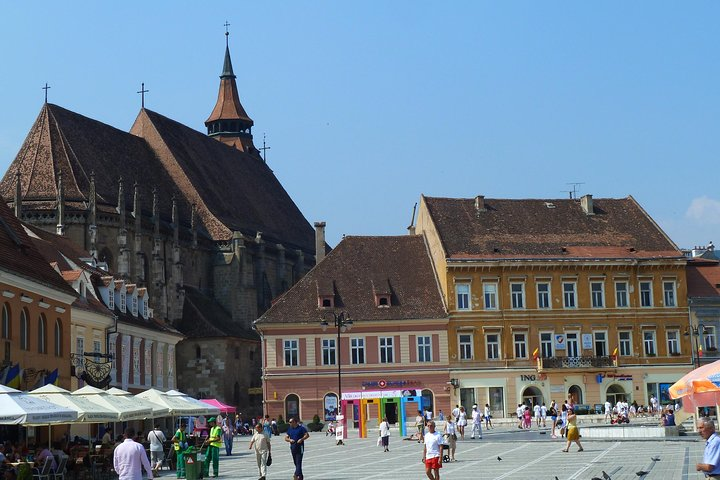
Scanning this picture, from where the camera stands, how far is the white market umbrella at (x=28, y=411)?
26078 mm

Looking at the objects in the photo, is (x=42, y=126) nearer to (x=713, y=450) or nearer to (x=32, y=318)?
(x=32, y=318)

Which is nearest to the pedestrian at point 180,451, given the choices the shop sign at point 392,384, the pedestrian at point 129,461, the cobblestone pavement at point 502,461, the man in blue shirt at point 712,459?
the cobblestone pavement at point 502,461

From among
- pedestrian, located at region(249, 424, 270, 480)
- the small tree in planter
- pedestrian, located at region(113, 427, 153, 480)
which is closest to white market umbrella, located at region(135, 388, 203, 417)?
pedestrian, located at region(249, 424, 270, 480)

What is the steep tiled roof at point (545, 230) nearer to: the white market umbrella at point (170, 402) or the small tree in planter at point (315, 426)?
the small tree in planter at point (315, 426)

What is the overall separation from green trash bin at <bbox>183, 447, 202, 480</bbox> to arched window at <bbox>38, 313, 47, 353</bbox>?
11.0 meters

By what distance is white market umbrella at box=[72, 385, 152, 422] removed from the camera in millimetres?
33125

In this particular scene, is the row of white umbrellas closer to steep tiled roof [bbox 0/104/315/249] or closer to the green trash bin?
the green trash bin

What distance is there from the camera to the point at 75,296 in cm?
4500

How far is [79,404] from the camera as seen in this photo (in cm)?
3108

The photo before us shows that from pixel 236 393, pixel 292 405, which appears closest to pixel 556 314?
pixel 292 405

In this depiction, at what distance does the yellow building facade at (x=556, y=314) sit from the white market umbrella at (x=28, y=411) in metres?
43.0

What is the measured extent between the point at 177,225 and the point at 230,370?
10.4 m

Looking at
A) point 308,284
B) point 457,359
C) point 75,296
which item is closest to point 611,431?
point 75,296

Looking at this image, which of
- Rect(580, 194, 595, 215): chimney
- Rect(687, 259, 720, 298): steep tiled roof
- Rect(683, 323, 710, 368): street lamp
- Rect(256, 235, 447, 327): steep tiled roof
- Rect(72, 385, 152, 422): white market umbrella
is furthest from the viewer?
Rect(580, 194, 595, 215): chimney
